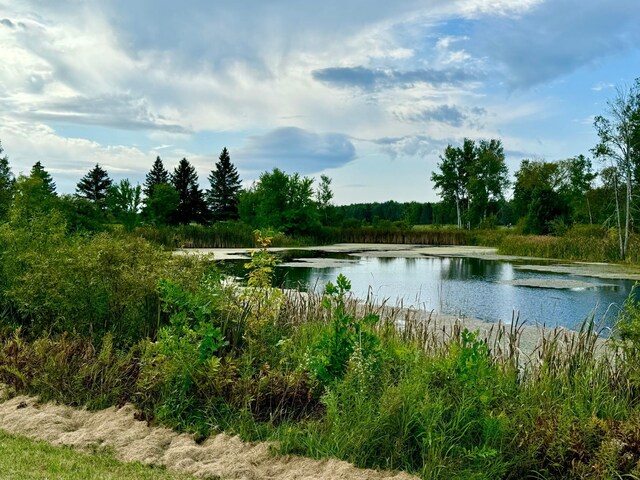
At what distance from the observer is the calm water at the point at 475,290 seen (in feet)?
42.8

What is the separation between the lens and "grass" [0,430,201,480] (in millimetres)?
4020

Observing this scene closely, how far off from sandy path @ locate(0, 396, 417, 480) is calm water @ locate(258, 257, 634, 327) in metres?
4.02

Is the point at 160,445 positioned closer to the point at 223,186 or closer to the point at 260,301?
the point at 260,301

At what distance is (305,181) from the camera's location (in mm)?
48688

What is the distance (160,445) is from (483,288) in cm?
1435

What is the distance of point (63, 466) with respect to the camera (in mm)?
4160

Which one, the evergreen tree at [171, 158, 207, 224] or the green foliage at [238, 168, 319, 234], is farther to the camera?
the evergreen tree at [171, 158, 207, 224]

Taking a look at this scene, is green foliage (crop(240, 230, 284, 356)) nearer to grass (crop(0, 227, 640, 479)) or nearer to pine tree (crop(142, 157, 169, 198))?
grass (crop(0, 227, 640, 479))

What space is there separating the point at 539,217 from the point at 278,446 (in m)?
47.8

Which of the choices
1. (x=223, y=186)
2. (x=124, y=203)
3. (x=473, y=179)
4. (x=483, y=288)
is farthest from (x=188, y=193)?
(x=483, y=288)

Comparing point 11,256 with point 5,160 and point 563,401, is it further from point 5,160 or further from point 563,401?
point 5,160

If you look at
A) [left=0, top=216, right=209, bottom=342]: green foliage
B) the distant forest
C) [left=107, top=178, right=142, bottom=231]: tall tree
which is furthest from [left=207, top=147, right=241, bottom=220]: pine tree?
[left=0, top=216, right=209, bottom=342]: green foliage

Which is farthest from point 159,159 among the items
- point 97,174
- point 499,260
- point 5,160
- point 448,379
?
point 448,379

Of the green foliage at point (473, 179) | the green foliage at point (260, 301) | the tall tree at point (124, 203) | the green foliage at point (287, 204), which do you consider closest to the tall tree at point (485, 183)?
the green foliage at point (473, 179)
